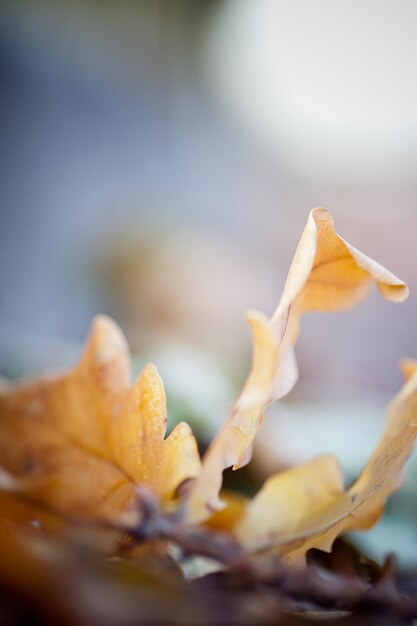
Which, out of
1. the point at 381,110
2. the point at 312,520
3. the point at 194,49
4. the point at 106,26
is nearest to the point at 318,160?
the point at 381,110

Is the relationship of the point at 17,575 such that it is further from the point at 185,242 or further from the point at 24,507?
the point at 185,242

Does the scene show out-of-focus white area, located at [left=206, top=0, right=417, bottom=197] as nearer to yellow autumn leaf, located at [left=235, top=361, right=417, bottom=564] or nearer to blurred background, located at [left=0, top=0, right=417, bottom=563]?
blurred background, located at [left=0, top=0, right=417, bottom=563]

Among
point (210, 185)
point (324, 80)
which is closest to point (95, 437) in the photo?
point (210, 185)

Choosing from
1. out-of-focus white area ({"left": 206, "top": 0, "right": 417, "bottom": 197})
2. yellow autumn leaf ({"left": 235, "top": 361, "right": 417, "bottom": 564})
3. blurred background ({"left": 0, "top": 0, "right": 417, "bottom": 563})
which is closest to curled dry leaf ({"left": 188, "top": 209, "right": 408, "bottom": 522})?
yellow autumn leaf ({"left": 235, "top": 361, "right": 417, "bottom": 564})

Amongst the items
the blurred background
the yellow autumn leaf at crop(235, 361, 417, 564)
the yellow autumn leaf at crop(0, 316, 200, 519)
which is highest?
the blurred background

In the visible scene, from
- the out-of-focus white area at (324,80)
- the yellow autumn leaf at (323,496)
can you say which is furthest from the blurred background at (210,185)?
the yellow autumn leaf at (323,496)

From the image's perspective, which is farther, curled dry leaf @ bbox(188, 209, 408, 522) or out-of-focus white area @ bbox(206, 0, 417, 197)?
out-of-focus white area @ bbox(206, 0, 417, 197)
